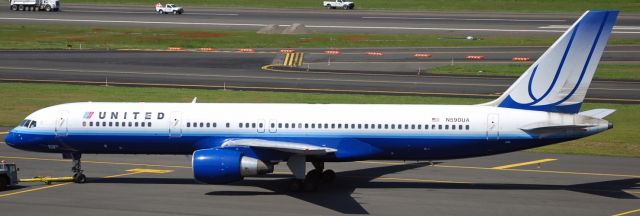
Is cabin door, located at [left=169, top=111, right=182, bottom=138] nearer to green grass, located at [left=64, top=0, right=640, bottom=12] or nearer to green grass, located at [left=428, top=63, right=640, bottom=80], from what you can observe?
green grass, located at [left=428, top=63, right=640, bottom=80]

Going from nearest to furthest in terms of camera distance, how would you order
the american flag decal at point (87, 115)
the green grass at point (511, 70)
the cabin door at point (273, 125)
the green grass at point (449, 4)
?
the cabin door at point (273, 125) → the american flag decal at point (87, 115) → the green grass at point (511, 70) → the green grass at point (449, 4)

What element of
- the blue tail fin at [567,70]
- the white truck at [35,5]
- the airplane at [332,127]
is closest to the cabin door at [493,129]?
the airplane at [332,127]

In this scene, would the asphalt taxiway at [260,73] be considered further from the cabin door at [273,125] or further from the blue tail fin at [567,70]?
the cabin door at [273,125]

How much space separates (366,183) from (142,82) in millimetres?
43076

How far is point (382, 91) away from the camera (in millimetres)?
80188

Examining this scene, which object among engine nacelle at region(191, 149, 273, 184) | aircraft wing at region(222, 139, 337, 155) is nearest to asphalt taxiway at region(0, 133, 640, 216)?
engine nacelle at region(191, 149, 273, 184)

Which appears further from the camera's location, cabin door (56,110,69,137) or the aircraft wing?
cabin door (56,110,69,137)

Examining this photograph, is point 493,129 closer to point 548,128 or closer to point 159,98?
point 548,128

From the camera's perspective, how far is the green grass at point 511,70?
8972 centimetres

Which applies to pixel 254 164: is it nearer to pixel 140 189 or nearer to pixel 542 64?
pixel 140 189

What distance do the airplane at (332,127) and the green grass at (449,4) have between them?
12941 cm

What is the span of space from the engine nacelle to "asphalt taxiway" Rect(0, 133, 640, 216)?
0.95 meters

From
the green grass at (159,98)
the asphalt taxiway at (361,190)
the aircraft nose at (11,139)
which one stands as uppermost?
the green grass at (159,98)

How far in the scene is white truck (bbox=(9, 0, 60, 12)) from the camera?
166 meters
